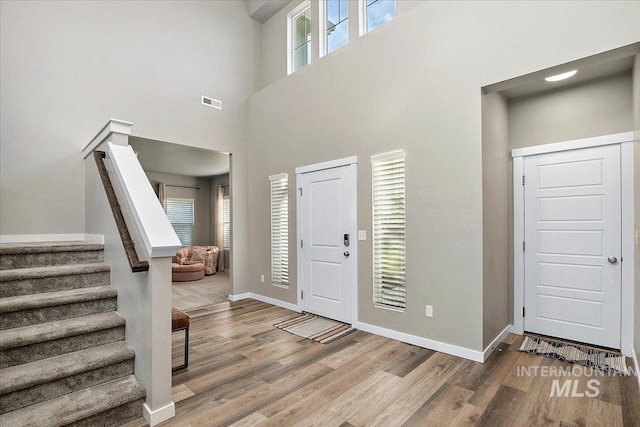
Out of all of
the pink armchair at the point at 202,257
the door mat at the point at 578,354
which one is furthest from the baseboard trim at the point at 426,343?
the pink armchair at the point at 202,257

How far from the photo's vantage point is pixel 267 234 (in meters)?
5.21

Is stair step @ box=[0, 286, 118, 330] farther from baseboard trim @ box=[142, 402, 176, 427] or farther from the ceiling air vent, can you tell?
the ceiling air vent

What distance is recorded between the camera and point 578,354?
308cm

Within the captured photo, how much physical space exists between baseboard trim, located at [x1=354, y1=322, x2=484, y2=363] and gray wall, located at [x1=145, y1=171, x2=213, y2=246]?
7.09m

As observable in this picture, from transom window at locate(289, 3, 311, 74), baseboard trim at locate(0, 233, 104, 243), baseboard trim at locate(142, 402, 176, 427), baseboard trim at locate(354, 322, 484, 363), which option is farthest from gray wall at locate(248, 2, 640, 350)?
baseboard trim at locate(0, 233, 104, 243)

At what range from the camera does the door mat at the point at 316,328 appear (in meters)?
3.67

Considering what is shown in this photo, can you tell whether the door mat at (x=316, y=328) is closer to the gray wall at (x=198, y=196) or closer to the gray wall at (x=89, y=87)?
the gray wall at (x=89, y=87)

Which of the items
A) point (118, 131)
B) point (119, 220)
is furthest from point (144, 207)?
point (118, 131)

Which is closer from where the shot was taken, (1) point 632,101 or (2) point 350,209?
(1) point 632,101

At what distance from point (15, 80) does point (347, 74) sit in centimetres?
389

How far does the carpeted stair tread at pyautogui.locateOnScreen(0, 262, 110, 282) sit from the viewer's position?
2344 millimetres

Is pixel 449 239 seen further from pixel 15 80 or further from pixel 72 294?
pixel 15 80

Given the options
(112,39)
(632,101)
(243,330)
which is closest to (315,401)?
(243,330)

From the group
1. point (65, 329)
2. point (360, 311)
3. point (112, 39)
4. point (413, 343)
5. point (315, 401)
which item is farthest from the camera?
point (112, 39)
